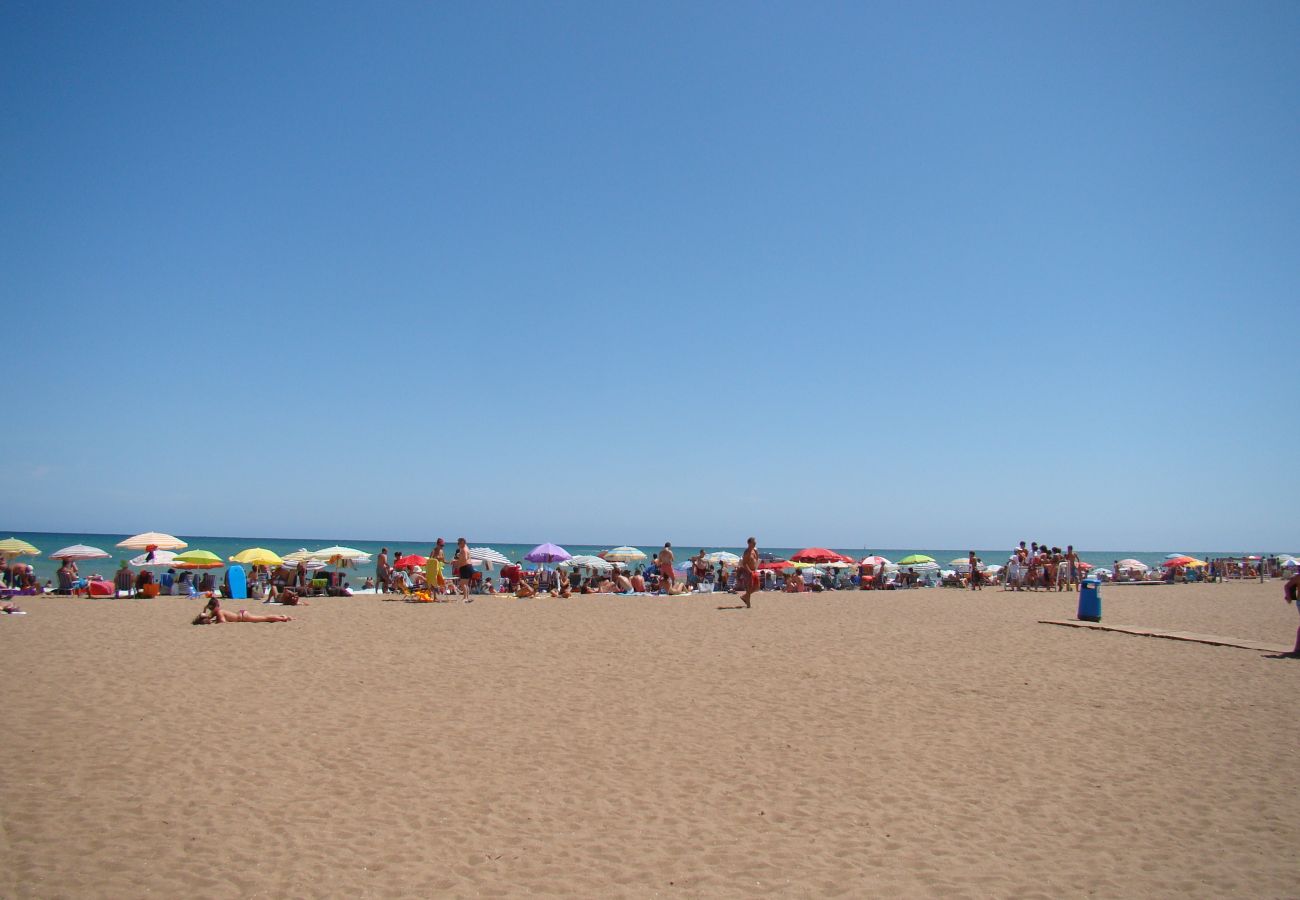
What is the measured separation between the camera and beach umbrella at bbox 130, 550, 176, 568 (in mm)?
22325

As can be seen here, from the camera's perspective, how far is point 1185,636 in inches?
519

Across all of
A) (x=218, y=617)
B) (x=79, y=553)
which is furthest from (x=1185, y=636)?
(x=79, y=553)

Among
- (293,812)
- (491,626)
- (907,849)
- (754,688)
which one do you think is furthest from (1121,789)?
(491,626)

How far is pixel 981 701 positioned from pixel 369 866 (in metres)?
6.61

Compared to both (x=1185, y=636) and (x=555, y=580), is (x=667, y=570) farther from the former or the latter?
(x=1185, y=636)

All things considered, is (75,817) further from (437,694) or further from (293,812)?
(437,694)

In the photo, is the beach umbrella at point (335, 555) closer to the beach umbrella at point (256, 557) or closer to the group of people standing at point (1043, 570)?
the beach umbrella at point (256, 557)

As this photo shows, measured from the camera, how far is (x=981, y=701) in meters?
8.30

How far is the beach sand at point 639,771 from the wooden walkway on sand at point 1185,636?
3.04 ft

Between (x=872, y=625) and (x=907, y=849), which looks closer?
(x=907, y=849)

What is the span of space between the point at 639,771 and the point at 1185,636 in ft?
39.2

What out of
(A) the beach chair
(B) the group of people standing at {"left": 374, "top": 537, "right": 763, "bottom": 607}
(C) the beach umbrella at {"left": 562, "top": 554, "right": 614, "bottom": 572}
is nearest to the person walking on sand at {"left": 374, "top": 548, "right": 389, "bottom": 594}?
(B) the group of people standing at {"left": 374, "top": 537, "right": 763, "bottom": 607}

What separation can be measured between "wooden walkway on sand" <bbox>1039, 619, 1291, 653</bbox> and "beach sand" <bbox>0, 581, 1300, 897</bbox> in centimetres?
93

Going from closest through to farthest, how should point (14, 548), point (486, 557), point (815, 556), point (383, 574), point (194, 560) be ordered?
point (194, 560), point (14, 548), point (383, 574), point (486, 557), point (815, 556)
